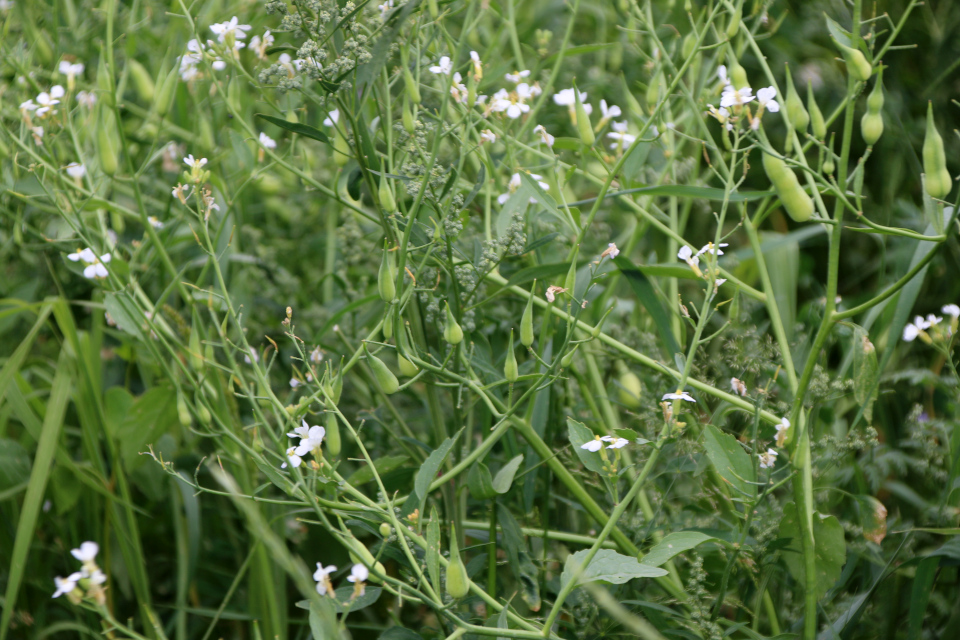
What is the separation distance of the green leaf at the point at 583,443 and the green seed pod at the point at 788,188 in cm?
24

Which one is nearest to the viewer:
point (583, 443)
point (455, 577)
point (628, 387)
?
point (455, 577)

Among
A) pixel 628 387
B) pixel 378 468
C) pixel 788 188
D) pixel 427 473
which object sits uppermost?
pixel 788 188

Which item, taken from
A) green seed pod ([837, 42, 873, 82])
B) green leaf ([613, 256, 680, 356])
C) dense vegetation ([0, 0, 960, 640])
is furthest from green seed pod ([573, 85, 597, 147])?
green seed pod ([837, 42, 873, 82])

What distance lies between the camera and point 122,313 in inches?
30.0

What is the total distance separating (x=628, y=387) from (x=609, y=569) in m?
0.46

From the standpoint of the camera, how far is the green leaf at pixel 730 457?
642mm

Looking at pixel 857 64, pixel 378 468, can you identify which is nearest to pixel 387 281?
pixel 378 468

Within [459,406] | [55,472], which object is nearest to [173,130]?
[55,472]

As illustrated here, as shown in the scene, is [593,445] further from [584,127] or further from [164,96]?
[164,96]

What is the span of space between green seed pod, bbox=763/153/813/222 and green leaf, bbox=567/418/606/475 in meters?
0.24

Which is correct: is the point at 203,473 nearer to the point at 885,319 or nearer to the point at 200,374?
the point at 200,374

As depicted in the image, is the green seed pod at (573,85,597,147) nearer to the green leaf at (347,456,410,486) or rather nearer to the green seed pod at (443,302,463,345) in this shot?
the green seed pod at (443,302,463,345)

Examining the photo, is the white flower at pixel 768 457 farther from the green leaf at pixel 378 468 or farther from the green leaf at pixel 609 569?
the green leaf at pixel 378 468

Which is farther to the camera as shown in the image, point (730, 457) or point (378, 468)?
point (378, 468)
